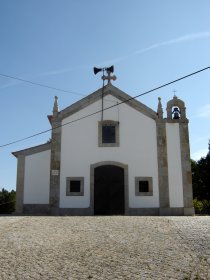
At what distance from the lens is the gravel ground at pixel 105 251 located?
7156mm

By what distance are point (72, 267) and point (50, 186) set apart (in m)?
11.9

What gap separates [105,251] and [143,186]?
422 inches

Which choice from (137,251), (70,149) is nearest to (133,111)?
(70,149)

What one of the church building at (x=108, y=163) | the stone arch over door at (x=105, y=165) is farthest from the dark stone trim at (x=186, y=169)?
the stone arch over door at (x=105, y=165)

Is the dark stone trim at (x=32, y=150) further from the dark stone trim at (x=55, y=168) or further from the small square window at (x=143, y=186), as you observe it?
the small square window at (x=143, y=186)

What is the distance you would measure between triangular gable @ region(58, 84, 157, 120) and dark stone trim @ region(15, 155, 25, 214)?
344 cm

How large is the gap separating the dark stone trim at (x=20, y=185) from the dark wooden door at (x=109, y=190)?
4173mm

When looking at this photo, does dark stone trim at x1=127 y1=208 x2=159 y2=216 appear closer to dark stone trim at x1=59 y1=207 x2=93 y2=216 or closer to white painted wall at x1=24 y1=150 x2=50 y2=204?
dark stone trim at x1=59 y1=207 x2=93 y2=216

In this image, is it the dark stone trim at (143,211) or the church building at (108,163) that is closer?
the dark stone trim at (143,211)

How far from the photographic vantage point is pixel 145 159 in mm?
19406

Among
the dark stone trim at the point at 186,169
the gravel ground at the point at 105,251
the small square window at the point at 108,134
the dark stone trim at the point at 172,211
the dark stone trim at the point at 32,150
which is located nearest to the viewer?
the gravel ground at the point at 105,251

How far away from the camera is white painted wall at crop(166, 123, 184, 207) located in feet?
62.3

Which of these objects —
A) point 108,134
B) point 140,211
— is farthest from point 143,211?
point 108,134

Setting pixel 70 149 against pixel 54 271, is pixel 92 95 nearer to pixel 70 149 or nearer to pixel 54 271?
pixel 70 149
